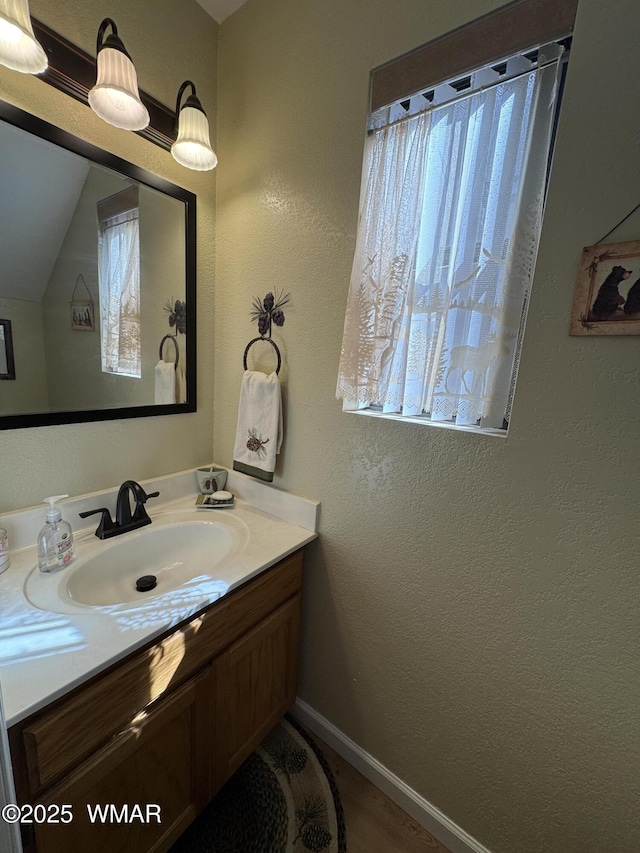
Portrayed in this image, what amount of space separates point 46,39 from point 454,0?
105 cm

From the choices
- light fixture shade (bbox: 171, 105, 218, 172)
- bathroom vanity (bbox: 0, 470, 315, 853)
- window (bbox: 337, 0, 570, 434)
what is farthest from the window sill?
light fixture shade (bbox: 171, 105, 218, 172)

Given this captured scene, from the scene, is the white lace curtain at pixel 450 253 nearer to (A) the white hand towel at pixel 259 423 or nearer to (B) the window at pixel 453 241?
(B) the window at pixel 453 241

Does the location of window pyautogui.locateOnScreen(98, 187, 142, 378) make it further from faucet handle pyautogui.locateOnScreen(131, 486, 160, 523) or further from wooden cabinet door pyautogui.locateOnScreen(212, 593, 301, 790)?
wooden cabinet door pyautogui.locateOnScreen(212, 593, 301, 790)

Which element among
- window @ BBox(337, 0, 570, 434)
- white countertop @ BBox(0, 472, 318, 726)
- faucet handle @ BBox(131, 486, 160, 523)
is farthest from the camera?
faucet handle @ BBox(131, 486, 160, 523)

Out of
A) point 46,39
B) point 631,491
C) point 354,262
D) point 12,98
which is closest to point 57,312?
point 12,98

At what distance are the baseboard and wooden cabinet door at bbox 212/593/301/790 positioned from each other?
15cm

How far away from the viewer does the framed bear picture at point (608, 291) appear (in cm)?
69

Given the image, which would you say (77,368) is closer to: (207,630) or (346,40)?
(207,630)

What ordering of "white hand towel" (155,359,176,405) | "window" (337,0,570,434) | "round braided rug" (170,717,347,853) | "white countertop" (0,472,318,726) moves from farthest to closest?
1. "white hand towel" (155,359,176,405)
2. "round braided rug" (170,717,347,853)
3. "window" (337,0,570,434)
4. "white countertop" (0,472,318,726)

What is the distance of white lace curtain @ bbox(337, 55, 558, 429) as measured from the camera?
0.81 metres

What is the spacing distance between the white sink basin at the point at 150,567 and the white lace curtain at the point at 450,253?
66 centimetres

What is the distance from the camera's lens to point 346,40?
3.32ft

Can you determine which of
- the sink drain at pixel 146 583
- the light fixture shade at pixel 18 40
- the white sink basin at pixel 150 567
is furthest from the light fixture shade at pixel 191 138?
the sink drain at pixel 146 583

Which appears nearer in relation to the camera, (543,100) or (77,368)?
(543,100)
